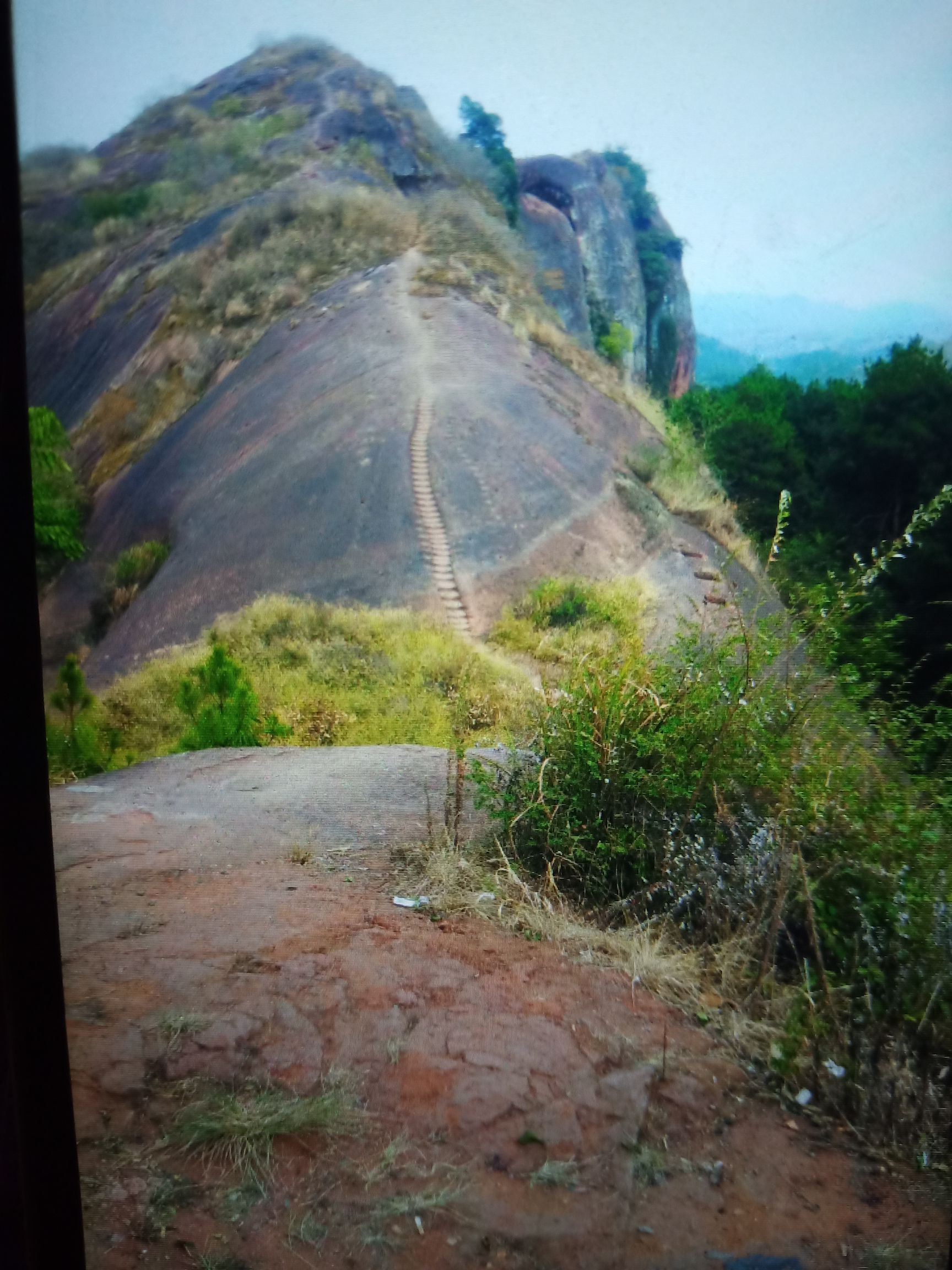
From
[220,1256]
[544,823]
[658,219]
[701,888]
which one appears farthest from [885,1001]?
[658,219]

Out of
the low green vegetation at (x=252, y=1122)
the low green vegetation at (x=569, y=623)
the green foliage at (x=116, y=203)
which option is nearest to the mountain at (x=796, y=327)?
the low green vegetation at (x=569, y=623)

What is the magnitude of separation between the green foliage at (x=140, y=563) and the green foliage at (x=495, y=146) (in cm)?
147

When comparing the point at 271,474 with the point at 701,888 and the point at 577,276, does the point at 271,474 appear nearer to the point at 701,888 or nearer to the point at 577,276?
the point at 577,276

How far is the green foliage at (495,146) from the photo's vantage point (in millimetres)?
2412

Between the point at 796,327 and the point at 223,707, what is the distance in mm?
2008

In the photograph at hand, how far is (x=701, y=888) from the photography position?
2439mm

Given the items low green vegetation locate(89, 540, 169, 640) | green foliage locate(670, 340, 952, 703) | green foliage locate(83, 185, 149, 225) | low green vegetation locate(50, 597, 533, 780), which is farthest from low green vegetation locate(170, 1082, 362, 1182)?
green foliage locate(83, 185, 149, 225)

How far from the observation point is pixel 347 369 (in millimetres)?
2707

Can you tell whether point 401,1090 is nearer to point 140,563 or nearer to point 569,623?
point 569,623

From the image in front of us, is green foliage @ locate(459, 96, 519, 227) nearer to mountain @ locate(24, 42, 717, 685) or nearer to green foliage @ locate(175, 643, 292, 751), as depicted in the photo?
mountain @ locate(24, 42, 717, 685)

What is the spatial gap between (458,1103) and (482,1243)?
291 mm

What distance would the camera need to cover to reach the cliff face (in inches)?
97.1

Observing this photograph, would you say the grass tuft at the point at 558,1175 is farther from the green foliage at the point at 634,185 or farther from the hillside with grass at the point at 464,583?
the green foliage at the point at 634,185

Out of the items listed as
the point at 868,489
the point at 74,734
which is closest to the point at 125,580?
the point at 74,734
